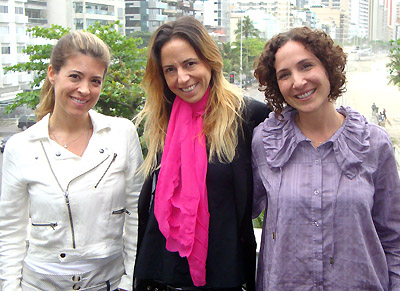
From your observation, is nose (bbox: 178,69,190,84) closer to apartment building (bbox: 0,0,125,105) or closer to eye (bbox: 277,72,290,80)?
eye (bbox: 277,72,290,80)

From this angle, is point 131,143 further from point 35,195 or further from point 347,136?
point 347,136

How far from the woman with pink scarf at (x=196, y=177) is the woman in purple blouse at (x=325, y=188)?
13 centimetres

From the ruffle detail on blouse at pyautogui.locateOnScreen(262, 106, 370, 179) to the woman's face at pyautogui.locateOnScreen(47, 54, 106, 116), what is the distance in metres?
0.57

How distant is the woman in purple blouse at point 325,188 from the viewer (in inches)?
48.2

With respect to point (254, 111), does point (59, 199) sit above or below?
below

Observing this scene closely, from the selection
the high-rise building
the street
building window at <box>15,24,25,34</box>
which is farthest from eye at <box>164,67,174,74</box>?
building window at <box>15,24,25,34</box>

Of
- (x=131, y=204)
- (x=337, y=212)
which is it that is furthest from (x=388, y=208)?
(x=131, y=204)

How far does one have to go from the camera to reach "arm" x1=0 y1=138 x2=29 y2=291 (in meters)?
1.40

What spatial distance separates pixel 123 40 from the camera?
3908mm

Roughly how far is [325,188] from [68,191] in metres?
Result: 0.76

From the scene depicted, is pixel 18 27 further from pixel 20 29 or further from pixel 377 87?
pixel 377 87

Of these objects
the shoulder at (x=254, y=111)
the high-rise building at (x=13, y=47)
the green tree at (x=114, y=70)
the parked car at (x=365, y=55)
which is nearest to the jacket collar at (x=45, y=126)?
the shoulder at (x=254, y=111)

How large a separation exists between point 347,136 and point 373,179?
0.46 feet

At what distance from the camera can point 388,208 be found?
1251mm
